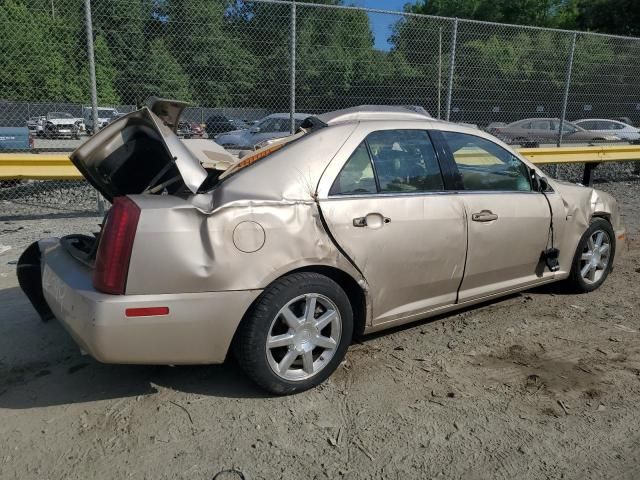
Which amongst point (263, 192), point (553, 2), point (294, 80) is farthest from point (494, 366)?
point (553, 2)

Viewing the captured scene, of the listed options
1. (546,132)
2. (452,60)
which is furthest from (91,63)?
(546,132)

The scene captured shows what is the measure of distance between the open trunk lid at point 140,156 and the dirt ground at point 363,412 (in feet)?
3.84

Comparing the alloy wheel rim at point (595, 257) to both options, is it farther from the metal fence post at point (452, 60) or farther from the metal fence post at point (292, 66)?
the metal fence post at point (452, 60)

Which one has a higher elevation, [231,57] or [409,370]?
[231,57]

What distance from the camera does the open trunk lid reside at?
127 inches

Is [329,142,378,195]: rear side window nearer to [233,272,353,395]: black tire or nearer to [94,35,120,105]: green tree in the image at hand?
[233,272,353,395]: black tire

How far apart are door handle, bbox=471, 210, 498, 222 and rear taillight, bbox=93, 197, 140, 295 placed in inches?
88.4

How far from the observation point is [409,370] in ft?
11.5

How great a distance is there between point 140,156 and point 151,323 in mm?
1420

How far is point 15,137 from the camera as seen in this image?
987 cm

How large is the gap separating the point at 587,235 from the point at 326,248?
2.77m

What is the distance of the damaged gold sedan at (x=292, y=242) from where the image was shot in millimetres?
2791

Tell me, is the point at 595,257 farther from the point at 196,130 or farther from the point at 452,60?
the point at 196,130

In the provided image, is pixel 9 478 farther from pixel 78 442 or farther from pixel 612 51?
pixel 612 51
